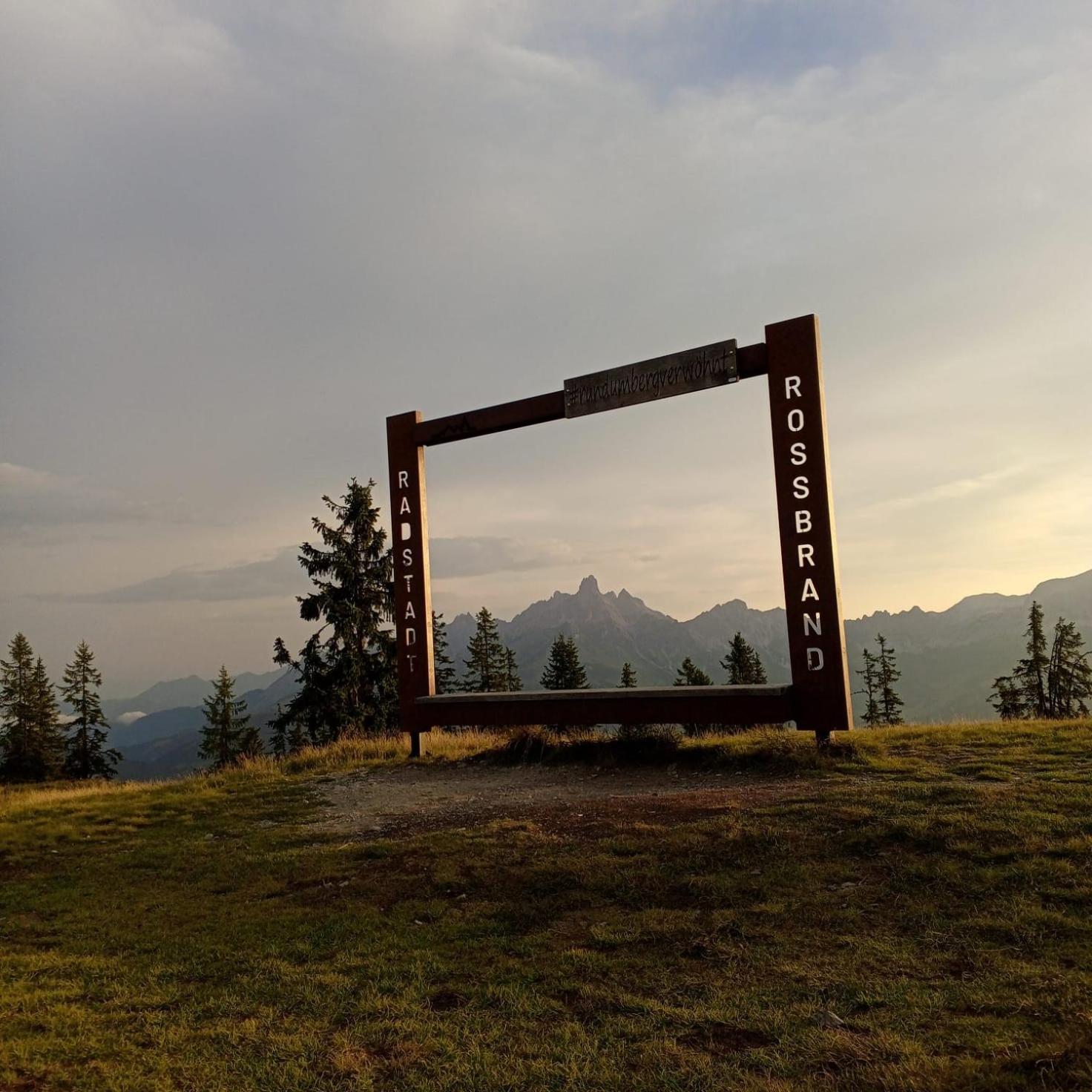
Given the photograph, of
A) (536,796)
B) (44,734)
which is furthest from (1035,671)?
(44,734)

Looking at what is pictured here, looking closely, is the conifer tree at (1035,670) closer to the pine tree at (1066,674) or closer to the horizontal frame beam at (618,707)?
the pine tree at (1066,674)

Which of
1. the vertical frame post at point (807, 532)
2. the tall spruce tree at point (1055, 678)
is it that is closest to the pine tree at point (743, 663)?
the tall spruce tree at point (1055, 678)

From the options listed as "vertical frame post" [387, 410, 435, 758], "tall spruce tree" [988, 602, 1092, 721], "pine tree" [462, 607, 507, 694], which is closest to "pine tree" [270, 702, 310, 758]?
"pine tree" [462, 607, 507, 694]

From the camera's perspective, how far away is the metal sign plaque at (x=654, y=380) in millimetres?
12352

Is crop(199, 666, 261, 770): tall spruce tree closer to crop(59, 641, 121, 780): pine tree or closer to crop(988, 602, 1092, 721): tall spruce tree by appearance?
crop(59, 641, 121, 780): pine tree

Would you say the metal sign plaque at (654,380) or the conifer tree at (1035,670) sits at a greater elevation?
the metal sign plaque at (654,380)

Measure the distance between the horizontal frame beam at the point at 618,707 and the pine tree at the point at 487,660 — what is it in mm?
32379

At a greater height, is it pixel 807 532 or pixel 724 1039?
pixel 807 532

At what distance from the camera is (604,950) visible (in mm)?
5277

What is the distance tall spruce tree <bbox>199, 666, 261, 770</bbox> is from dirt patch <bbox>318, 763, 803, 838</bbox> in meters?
46.5

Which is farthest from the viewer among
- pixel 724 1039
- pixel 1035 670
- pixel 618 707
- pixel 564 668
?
pixel 564 668

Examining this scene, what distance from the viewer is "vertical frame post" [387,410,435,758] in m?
15.4

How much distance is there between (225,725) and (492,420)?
49052mm

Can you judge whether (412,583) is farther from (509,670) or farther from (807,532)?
(509,670)
